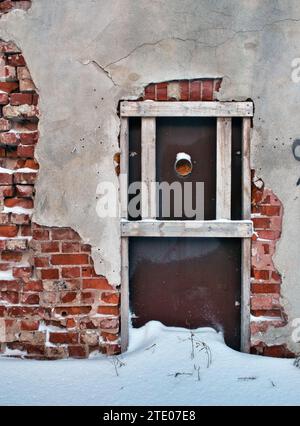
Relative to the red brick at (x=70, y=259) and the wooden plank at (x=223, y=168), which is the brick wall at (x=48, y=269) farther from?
the wooden plank at (x=223, y=168)

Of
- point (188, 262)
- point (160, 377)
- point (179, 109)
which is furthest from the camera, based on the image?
point (188, 262)

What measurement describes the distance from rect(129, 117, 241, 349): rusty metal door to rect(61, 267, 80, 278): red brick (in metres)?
0.34

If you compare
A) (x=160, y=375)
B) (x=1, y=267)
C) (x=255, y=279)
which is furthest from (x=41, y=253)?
(x=255, y=279)

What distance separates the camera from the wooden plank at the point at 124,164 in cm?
260

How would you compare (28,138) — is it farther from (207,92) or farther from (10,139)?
(207,92)

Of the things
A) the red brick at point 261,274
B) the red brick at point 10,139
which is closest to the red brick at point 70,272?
the red brick at point 10,139

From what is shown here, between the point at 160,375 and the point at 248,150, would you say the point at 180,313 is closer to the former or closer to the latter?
the point at 160,375

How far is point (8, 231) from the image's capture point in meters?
2.65

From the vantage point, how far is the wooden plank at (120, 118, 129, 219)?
8.52 ft

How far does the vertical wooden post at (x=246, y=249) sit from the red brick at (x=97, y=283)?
0.85 metres

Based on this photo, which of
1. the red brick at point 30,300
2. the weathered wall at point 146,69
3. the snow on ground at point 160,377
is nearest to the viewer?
the snow on ground at point 160,377

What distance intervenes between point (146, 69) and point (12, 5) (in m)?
0.92

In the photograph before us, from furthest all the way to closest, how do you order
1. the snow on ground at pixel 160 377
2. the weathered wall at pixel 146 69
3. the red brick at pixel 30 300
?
1. the red brick at pixel 30 300
2. the weathered wall at pixel 146 69
3. the snow on ground at pixel 160 377

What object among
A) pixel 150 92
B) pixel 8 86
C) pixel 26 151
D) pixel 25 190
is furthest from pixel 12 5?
pixel 25 190
